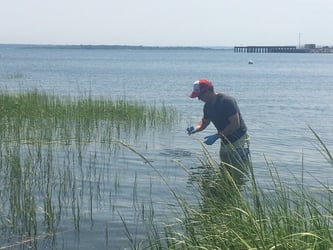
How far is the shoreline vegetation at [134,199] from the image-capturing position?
4.41 metres

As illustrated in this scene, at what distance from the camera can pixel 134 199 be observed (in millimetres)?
9758

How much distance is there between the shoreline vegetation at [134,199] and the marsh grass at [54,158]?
19mm

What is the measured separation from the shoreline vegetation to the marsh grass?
2 cm

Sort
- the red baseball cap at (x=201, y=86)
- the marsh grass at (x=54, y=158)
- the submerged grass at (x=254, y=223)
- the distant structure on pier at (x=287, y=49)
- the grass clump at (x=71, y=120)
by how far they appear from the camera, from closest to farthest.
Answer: the submerged grass at (x=254, y=223) < the marsh grass at (x=54, y=158) < the red baseball cap at (x=201, y=86) < the grass clump at (x=71, y=120) < the distant structure on pier at (x=287, y=49)

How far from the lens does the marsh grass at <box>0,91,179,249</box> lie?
773cm

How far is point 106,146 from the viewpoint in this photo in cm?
1500

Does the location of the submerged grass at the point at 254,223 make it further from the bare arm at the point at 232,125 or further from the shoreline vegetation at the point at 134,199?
the bare arm at the point at 232,125

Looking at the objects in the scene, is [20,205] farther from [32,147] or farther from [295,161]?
[295,161]

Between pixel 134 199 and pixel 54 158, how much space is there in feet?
11.6

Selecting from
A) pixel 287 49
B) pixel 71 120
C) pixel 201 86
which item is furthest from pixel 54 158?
pixel 287 49

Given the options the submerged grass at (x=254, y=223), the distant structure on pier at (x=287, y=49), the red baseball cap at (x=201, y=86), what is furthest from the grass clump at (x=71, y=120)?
the distant structure on pier at (x=287, y=49)

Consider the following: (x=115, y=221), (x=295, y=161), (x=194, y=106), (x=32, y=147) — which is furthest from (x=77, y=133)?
(x=194, y=106)

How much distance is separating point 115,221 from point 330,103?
2628 centimetres

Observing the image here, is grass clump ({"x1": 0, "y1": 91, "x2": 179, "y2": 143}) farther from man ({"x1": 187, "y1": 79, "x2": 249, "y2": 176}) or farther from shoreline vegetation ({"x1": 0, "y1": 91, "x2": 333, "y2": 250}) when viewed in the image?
man ({"x1": 187, "y1": 79, "x2": 249, "y2": 176})
